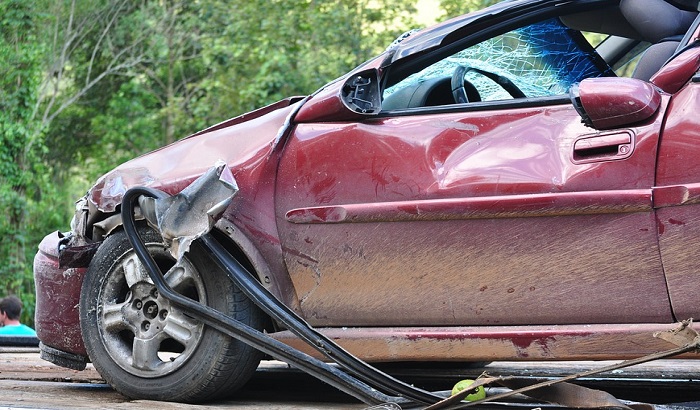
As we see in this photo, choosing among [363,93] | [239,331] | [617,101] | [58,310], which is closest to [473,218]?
[617,101]

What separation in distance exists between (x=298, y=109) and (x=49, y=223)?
18208 millimetres

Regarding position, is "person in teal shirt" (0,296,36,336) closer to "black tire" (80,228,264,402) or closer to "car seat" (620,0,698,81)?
"black tire" (80,228,264,402)

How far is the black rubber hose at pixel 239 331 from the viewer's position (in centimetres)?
342

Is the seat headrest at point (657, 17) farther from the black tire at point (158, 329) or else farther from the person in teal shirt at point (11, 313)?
the person in teal shirt at point (11, 313)

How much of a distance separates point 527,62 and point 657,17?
58cm

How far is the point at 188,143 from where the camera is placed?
13.2 ft

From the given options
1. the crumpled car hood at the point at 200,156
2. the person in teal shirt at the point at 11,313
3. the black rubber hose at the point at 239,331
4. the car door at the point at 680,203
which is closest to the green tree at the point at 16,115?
the person in teal shirt at the point at 11,313

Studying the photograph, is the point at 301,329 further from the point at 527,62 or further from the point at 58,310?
the point at 527,62

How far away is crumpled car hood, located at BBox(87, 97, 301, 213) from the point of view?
3.82m

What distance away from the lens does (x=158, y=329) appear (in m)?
3.85

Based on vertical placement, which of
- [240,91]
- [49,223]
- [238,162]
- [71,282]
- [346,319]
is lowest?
[49,223]

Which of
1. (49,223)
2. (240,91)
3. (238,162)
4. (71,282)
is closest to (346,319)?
(238,162)

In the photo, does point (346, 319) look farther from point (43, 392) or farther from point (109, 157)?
point (109, 157)

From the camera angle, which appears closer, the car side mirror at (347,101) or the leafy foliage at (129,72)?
the car side mirror at (347,101)
